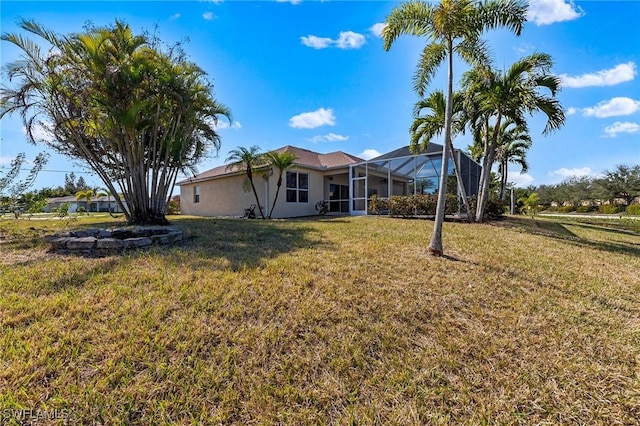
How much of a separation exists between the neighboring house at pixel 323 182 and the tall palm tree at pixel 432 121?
1.49 meters

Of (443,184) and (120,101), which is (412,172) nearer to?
(443,184)

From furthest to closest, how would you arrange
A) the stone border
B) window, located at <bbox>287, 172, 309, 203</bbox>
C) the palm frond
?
window, located at <bbox>287, 172, 309, 203</bbox>
the palm frond
the stone border

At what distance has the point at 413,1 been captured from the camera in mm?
6277

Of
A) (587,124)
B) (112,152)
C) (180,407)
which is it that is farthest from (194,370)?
(587,124)

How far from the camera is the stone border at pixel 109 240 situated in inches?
207

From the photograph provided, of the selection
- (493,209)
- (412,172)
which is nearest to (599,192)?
(493,209)

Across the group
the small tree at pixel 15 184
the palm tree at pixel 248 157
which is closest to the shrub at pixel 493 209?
the palm tree at pixel 248 157

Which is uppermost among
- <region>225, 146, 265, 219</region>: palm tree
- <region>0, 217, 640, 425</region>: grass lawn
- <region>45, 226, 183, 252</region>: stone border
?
<region>225, 146, 265, 219</region>: palm tree

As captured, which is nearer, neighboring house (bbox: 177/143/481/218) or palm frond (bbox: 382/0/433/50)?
palm frond (bbox: 382/0/433/50)

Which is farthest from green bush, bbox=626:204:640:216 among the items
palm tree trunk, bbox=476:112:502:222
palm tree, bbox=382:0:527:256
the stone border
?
the stone border

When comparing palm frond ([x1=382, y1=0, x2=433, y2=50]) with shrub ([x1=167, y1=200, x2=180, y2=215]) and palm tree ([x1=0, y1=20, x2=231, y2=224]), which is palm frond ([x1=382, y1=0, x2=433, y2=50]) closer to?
palm tree ([x1=0, y1=20, x2=231, y2=224])

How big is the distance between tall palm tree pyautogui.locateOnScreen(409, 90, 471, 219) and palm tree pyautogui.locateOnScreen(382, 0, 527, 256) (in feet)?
12.5

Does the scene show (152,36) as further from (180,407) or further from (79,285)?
(180,407)

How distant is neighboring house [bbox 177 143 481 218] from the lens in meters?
14.6
